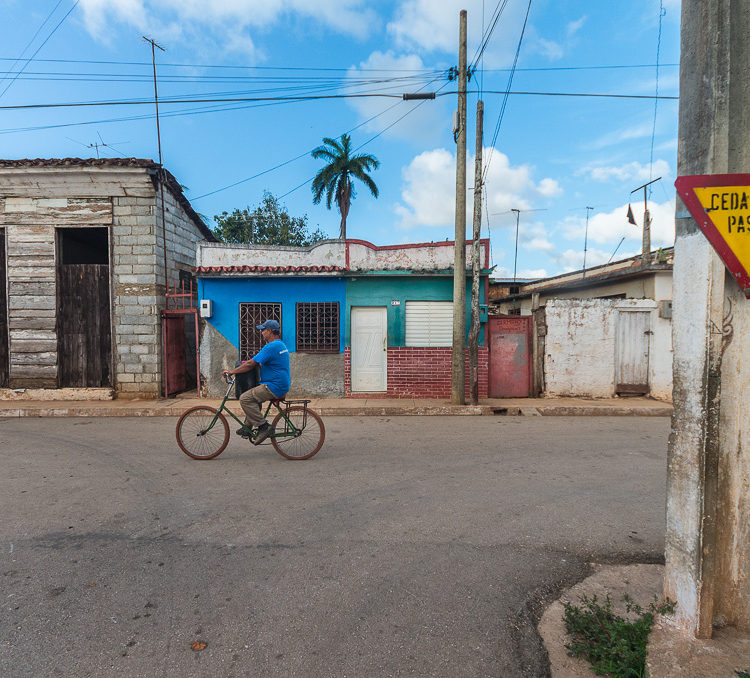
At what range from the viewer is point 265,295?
11602mm

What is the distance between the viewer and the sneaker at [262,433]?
5984 mm

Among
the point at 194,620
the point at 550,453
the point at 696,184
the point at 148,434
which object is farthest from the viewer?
the point at 148,434

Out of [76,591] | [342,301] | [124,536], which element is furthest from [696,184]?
[342,301]

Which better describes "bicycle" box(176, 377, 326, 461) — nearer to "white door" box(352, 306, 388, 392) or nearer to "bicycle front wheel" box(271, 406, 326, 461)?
"bicycle front wheel" box(271, 406, 326, 461)

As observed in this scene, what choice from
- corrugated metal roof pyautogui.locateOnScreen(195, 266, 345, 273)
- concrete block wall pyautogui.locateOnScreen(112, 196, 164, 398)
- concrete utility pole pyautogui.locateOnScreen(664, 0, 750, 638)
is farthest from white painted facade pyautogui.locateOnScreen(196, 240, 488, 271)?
concrete utility pole pyautogui.locateOnScreen(664, 0, 750, 638)

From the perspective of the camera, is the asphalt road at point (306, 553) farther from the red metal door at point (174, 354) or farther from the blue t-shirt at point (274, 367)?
the red metal door at point (174, 354)

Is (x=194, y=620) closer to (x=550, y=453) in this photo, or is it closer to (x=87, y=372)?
(x=550, y=453)

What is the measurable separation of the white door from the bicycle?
5.49 m

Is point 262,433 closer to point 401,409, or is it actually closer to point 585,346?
point 401,409

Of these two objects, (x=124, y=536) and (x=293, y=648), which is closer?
(x=293, y=648)

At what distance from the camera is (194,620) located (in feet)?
8.77

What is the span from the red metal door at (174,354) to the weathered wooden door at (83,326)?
142cm

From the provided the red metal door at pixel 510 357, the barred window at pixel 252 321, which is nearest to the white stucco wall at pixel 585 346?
the red metal door at pixel 510 357

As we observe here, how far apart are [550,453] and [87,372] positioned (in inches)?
439
